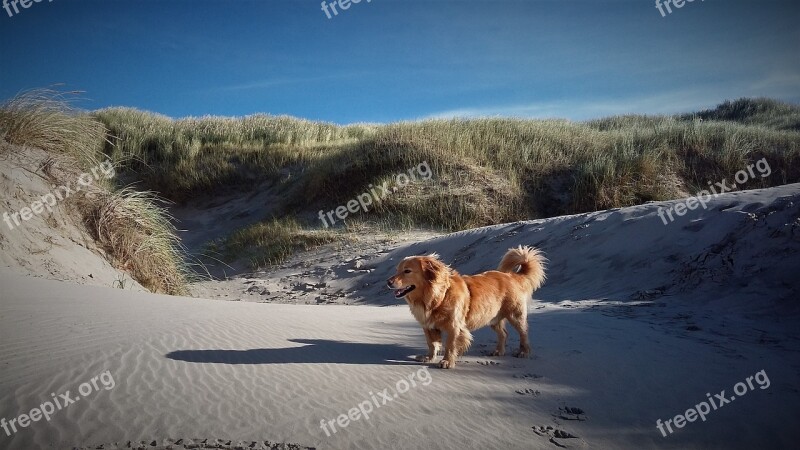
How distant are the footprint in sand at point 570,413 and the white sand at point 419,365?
0.10 ft

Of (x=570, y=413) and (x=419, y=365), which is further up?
(x=419, y=365)

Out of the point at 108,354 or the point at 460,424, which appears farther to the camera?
the point at 108,354

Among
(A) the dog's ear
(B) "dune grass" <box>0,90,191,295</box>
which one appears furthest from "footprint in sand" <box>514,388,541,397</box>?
(B) "dune grass" <box>0,90,191,295</box>

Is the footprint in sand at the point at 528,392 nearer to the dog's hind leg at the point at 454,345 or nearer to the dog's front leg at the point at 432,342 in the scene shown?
the dog's hind leg at the point at 454,345

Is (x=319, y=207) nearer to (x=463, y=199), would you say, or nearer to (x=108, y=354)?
(x=463, y=199)

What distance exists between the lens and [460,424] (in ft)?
9.50

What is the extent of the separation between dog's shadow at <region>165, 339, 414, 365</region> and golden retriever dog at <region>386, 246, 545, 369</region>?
0.35 meters

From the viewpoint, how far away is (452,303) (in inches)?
157

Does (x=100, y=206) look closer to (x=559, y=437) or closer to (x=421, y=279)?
(x=421, y=279)

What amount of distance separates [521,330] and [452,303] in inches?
31.0

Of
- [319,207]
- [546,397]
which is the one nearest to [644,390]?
[546,397]

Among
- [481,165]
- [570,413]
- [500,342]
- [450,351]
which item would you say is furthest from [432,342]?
[481,165]

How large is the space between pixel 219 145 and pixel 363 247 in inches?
464

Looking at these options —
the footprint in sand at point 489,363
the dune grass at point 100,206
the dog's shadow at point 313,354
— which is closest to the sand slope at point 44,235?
the dune grass at point 100,206
